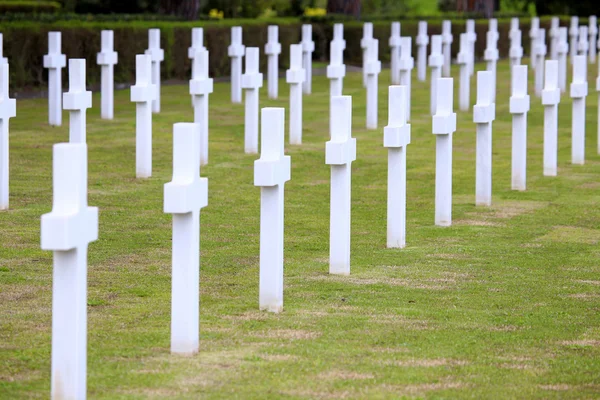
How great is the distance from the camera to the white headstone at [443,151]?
9.72 meters

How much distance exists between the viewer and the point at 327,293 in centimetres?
736

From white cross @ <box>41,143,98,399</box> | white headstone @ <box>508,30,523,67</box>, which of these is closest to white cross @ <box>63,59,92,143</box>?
white cross @ <box>41,143,98,399</box>

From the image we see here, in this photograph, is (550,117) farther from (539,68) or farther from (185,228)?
(539,68)

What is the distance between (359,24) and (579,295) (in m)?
19.8

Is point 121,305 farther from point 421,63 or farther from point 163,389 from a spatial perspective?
point 421,63

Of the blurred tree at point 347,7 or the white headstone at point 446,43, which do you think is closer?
the white headstone at point 446,43

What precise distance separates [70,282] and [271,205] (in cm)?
187

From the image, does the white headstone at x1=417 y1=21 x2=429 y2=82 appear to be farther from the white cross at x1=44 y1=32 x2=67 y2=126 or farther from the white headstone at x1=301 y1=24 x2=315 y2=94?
the white cross at x1=44 y1=32 x2=67 y2=126

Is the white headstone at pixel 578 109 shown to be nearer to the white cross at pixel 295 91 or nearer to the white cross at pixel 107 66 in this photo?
the white cross at pixel 295 91

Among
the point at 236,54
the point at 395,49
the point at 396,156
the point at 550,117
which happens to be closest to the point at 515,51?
the point at 395,49

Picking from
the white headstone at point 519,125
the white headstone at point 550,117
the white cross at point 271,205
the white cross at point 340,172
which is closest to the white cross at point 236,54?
the white headstone at point 550,117

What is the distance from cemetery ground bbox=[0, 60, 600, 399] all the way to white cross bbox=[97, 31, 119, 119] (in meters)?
3.05

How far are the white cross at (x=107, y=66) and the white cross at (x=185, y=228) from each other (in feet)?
34.5

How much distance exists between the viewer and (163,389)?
5398 millimetres
